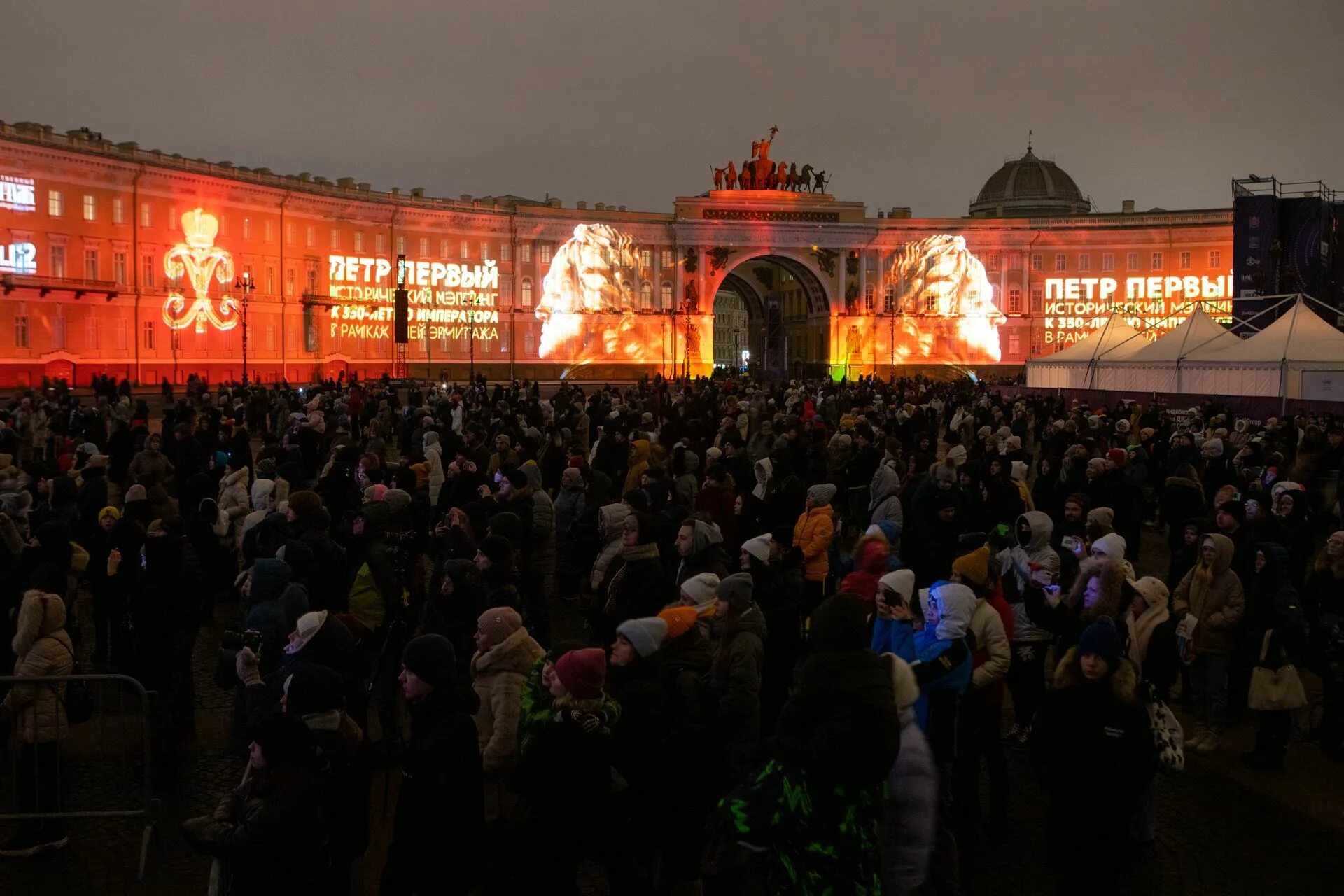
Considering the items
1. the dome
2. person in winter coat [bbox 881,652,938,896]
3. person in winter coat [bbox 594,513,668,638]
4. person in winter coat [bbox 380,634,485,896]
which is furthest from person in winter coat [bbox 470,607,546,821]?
the dome

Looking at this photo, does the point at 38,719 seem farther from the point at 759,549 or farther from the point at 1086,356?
the point at 1086,356

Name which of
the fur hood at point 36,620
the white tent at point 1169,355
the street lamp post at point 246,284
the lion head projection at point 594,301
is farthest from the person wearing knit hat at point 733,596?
the lion head projection at point 594,301

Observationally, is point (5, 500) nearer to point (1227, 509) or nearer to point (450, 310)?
point (1227, 509)

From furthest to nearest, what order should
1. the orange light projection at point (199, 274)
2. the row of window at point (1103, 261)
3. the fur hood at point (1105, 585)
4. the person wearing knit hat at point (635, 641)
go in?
the row of window at point (1103, 261), the orange light projection at point (199, 274), the fur hood at point (1105, 585), the person wearing knit hat at point (635, 641)

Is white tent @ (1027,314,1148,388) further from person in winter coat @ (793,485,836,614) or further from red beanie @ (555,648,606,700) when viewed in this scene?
red beanie @ (555,648,606,700)

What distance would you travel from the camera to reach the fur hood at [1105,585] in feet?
21.3

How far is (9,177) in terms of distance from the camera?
45.2 metres

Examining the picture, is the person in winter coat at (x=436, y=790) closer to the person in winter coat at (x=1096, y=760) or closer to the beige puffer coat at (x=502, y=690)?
the beige puffer coat at (x=502, y=690)

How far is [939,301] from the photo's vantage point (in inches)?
2884

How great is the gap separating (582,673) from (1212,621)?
478 cm

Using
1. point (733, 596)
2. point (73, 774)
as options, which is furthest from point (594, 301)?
point (733, 596)

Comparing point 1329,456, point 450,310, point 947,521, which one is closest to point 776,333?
point 450,310

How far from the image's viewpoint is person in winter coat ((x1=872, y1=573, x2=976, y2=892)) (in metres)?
5.57

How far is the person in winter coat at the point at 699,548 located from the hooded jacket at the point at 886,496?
3.75m
